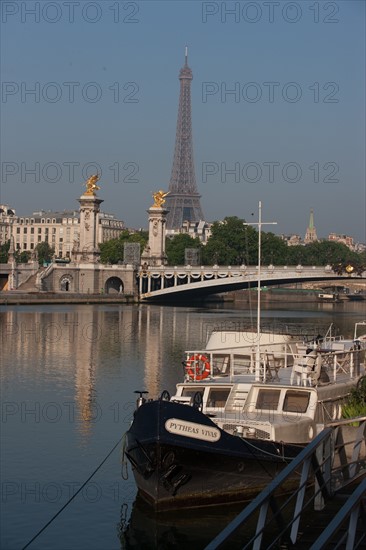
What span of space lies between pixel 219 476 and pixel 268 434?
1095 millimetres

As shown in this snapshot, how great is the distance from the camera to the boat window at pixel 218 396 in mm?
15664

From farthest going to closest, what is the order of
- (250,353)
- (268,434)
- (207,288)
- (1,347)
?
(207,288) → (1,347) → (250,353) → (268,434)

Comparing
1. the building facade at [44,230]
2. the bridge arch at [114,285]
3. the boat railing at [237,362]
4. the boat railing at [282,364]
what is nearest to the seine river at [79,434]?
the boat railing at [237,362]

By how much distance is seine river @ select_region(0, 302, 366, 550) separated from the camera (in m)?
13.1

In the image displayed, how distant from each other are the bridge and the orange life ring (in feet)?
143

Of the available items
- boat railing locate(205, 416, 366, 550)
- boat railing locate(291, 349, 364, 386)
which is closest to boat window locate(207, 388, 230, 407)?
boat railing locate(291, 349, 364, 386)

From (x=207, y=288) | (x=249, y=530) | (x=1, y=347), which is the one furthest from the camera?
(x=207, y=288)

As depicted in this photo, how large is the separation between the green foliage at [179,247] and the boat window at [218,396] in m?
86.4

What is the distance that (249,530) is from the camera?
42.3ft

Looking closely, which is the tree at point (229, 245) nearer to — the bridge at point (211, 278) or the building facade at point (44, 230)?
the bridge at point (211, 278)

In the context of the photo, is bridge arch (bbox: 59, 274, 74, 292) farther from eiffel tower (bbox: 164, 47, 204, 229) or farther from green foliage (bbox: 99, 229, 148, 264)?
eiffel tower (bbox: 164, 47, 204, 229)

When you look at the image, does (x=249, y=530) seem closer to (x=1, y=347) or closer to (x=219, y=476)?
(x=219, y=476)

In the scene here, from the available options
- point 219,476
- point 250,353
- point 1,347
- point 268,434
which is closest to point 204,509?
point 219,476

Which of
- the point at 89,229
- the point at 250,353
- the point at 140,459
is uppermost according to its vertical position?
the point at 89,229
